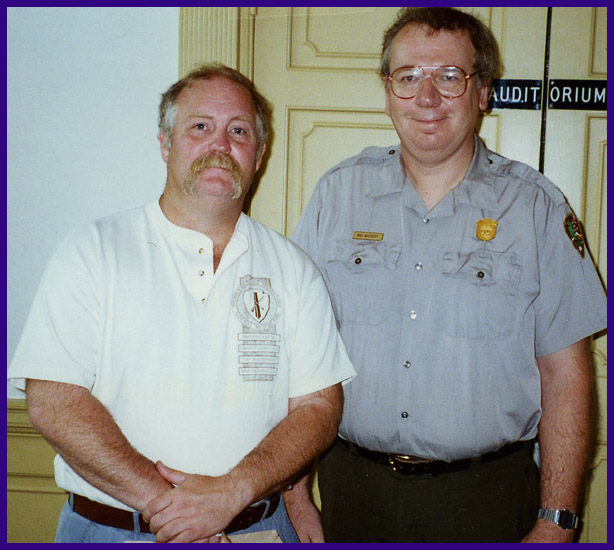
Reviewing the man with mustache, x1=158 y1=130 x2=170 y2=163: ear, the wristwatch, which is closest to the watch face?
the wristwatch

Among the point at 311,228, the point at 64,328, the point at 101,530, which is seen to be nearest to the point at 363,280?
the point at 311,228

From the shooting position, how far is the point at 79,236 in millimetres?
1582

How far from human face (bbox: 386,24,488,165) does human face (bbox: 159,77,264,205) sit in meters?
0.48

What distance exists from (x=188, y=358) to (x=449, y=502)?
886 mm

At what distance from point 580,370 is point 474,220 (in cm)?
55

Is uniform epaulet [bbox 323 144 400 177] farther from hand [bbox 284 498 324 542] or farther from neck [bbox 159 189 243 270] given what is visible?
hand [bbox 284 498 324 542]

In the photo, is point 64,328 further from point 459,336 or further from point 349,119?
point 349,119

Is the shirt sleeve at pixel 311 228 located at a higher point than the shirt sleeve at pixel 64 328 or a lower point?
higher

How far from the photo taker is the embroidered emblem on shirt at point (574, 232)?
5.89 ft

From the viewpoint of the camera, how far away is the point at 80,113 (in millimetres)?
2350

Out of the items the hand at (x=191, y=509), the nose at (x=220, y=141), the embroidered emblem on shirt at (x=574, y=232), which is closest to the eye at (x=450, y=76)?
the embroidered emblem on shirt at (x=574, y=232)

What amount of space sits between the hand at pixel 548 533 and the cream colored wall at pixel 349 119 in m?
0.79

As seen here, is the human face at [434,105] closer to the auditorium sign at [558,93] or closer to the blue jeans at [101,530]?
the auditorium sign at [558,93]

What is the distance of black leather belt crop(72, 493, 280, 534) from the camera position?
152 cm
